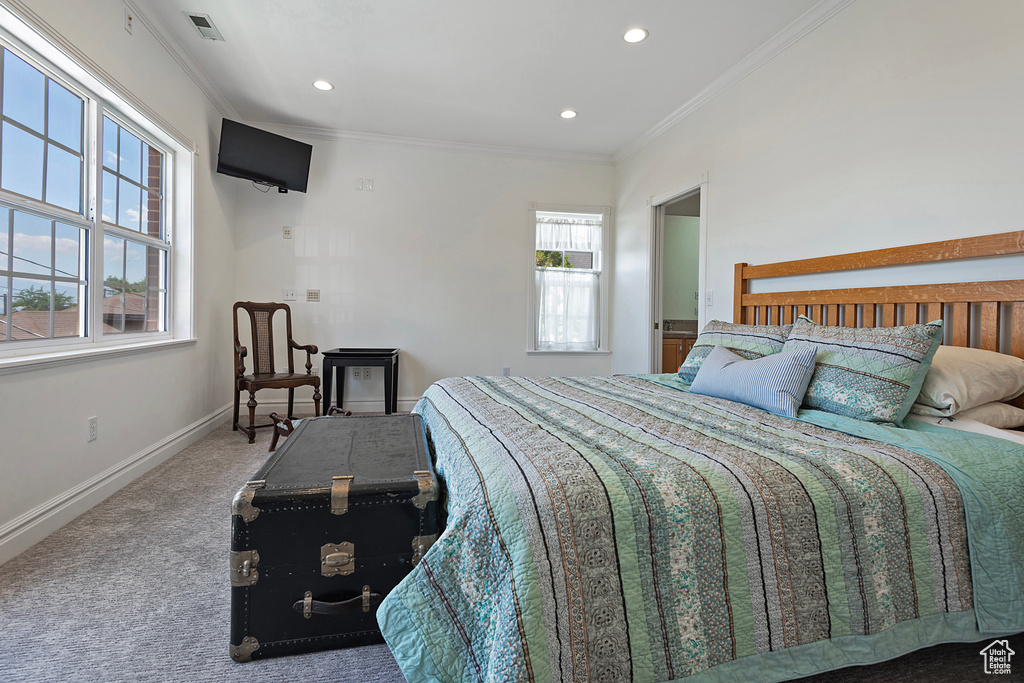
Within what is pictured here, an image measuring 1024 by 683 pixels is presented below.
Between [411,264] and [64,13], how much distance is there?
2.91m

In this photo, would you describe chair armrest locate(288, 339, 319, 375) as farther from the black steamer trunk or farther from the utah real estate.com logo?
the utah real estate.com logo

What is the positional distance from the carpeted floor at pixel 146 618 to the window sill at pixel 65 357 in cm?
73

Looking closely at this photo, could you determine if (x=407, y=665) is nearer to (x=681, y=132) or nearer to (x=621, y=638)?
(x=621, y=638)

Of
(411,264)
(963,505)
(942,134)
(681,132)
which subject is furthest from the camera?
(411,264)

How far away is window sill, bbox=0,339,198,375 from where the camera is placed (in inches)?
73.2

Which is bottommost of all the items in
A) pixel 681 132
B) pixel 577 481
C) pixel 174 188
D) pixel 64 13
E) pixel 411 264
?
pixel 577 481

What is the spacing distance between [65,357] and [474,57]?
9.29 ft

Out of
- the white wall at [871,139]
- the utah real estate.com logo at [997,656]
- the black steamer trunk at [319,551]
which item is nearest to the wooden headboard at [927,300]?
the white wall at [871,139]

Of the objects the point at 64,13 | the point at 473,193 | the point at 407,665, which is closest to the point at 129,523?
the point at 407,665

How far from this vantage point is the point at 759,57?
119 inches

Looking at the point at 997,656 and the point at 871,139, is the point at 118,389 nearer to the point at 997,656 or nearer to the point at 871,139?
the point at 997,656

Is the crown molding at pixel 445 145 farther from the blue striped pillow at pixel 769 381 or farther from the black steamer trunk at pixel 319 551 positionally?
the black steamer trunk at pixel 319 551

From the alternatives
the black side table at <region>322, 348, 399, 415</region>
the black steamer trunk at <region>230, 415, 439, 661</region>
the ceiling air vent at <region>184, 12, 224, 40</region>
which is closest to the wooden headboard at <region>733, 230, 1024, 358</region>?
the black steamer trunk at <region>230, 415, 439, 661</region>

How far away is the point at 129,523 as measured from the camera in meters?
2.19
